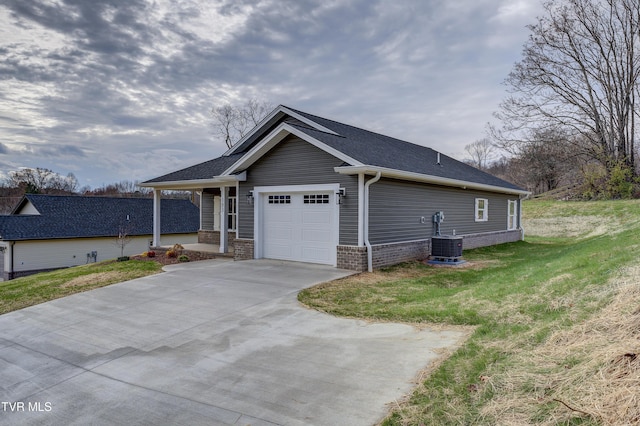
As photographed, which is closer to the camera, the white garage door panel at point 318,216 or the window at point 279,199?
the white garage door panel at point 318,216

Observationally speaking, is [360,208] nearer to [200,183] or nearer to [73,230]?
[200,183]

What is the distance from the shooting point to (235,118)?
36781mm

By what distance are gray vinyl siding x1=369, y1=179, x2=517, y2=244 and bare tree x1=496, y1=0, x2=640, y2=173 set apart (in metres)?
14.8

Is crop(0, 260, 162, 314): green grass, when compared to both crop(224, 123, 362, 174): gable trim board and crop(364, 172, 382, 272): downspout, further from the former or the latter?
crop(364, 172, 382, 272): downspout

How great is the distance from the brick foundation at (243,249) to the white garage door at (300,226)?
46 centimetres

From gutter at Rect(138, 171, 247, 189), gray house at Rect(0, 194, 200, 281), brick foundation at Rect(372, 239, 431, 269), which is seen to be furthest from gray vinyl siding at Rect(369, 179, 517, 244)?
gray house at Rect(0, 194, 200, 281)

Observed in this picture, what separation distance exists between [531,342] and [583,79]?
31147mm

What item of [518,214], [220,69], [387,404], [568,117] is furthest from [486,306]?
[568,117]

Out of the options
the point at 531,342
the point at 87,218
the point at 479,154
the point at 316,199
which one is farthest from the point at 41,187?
the point at 531,342

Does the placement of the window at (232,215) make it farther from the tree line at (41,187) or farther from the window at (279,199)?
the tree line at (41,187)

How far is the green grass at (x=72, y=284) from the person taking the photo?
8.82 metres

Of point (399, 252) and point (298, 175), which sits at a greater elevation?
point (298, 175)

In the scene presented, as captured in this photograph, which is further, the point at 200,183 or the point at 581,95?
the point at 581,95

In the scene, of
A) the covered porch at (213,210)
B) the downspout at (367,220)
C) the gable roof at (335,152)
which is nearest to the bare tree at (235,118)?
the covered porch at (213,210)
